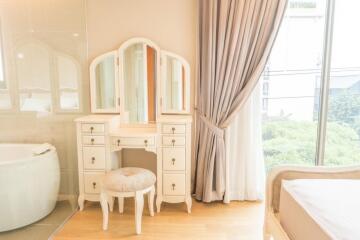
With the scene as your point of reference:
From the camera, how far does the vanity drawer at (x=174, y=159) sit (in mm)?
2600

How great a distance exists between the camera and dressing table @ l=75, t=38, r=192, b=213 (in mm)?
2600

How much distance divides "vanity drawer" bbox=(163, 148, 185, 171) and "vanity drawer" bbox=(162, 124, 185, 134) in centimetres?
16

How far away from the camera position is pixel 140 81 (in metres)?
2.85

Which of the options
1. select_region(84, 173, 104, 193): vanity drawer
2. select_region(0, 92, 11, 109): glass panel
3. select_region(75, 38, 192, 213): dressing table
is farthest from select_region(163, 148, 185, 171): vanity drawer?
select_region(0, 92, 11, 109): glass panel

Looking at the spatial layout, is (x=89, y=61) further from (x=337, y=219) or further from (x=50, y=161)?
(x=337, y=219)

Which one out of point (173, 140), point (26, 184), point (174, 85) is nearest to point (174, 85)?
point (174, 85)

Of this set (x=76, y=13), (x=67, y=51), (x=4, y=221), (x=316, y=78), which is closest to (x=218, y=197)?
(x=316, y=78)

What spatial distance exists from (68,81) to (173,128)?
1153 millimetres

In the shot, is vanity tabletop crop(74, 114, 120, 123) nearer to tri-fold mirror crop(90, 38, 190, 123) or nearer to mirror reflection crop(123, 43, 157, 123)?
tri-fold mirror crop(90, 38, 190, 123)

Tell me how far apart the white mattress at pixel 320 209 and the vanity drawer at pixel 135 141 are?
125 cm

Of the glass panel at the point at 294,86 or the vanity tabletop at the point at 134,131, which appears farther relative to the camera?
the glass panel at the point at 294,86

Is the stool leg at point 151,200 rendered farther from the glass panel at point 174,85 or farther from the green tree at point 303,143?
the green tree at point 303,143

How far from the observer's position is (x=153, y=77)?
2.84m

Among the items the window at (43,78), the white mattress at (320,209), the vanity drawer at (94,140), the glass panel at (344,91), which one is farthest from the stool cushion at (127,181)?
the glass panel at (344,91)
